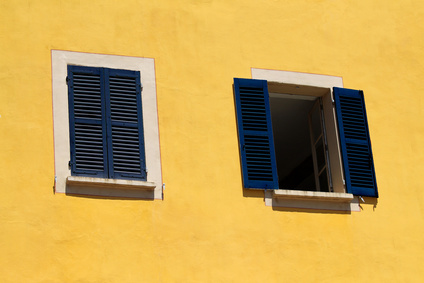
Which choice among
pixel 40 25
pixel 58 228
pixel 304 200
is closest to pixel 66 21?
pixel 40 25

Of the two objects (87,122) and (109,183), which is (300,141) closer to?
(87,122)

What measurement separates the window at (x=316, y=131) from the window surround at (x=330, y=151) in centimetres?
1

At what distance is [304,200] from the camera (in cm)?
1312

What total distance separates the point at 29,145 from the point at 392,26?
5303mm

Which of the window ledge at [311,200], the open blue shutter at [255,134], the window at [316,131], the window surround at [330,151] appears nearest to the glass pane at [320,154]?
the window at [316,131]

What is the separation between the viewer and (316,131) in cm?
1487

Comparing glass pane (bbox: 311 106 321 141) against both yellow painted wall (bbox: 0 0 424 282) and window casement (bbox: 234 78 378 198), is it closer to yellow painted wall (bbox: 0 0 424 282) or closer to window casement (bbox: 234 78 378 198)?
window casement (bbox: 234 78 378 198)

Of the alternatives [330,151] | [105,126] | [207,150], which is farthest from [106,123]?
[330,151]

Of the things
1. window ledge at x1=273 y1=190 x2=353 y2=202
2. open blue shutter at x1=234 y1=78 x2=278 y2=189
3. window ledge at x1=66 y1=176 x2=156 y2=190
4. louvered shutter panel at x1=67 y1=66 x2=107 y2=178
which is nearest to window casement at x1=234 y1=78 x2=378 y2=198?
open blue shutter at x1=234 y1=78 x2=278 y2=189

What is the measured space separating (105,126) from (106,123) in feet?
0.14

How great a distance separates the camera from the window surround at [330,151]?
42.8 feet

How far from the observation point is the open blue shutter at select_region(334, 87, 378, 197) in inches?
532

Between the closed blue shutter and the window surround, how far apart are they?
1631mm

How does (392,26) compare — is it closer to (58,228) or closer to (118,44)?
(118,44)
